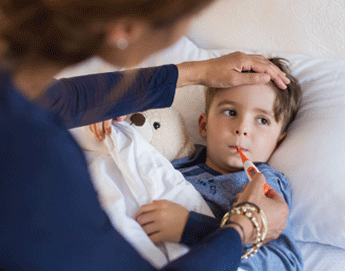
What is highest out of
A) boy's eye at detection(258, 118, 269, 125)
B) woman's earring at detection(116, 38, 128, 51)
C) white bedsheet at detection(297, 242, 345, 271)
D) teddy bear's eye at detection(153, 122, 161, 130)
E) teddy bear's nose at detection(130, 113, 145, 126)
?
woman's earring at detection(116, 38, 128, 51)

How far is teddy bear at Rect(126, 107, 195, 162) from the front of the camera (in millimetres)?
1123

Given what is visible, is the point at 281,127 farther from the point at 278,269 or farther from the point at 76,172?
the point at 76,172

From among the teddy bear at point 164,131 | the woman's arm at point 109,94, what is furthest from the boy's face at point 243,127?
the woman's arm at point 109,94

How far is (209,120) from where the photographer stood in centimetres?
118

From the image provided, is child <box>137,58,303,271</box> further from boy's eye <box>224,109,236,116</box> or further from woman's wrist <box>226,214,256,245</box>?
woman's wrist <box>226,214,256,245</box>

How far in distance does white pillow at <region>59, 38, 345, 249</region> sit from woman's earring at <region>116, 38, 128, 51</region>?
19.4 inches

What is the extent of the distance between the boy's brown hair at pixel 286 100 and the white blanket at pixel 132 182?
38 centimetres

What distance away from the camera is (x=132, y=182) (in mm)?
889

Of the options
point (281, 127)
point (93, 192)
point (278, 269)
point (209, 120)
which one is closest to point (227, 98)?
point (209, 120)

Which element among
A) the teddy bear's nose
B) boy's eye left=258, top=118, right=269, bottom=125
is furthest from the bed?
the teddy bear's nose

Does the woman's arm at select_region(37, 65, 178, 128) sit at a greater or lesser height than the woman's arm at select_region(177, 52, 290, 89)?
lesser

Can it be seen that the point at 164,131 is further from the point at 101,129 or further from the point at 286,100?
the point at 286,100

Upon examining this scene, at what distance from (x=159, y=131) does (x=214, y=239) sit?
1.95 feet

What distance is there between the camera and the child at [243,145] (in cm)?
89
